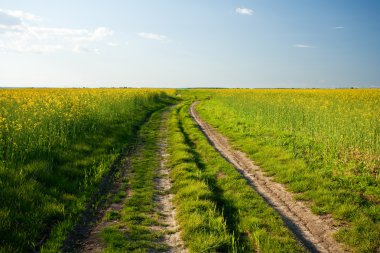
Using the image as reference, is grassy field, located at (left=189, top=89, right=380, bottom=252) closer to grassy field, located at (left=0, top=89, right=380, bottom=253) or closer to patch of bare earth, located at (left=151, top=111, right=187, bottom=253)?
grassy field, located at (left=0, top=89, right=380, bottom=253)

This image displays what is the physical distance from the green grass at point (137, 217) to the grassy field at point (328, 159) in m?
3.92

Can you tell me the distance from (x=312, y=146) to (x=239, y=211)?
24.8ft

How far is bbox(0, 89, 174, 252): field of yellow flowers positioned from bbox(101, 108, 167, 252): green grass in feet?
3.30

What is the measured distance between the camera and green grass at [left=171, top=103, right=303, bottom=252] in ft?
19.1

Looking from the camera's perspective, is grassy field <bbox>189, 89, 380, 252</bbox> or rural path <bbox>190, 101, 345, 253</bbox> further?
grassy field <bbox>189, 89, 380, 252</bbox>

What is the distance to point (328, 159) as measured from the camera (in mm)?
11430

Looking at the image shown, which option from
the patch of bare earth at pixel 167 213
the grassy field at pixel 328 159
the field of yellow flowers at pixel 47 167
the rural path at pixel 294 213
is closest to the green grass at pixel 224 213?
the patch of bare earth at pixel 167 213

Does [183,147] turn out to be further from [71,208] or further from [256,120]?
[256,120]

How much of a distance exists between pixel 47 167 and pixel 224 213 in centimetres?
557

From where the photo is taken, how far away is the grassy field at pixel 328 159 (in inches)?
283

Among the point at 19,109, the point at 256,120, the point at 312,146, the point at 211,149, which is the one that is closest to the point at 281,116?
the point at 256,120

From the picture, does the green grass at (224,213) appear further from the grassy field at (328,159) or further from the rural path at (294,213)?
the grassy field at (328,159)

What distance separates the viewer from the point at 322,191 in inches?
339

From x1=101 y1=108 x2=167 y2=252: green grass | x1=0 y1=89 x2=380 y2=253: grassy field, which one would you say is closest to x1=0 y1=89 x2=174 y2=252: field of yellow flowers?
x1=0 y1=89 x2=380 y2=253: grassy field
